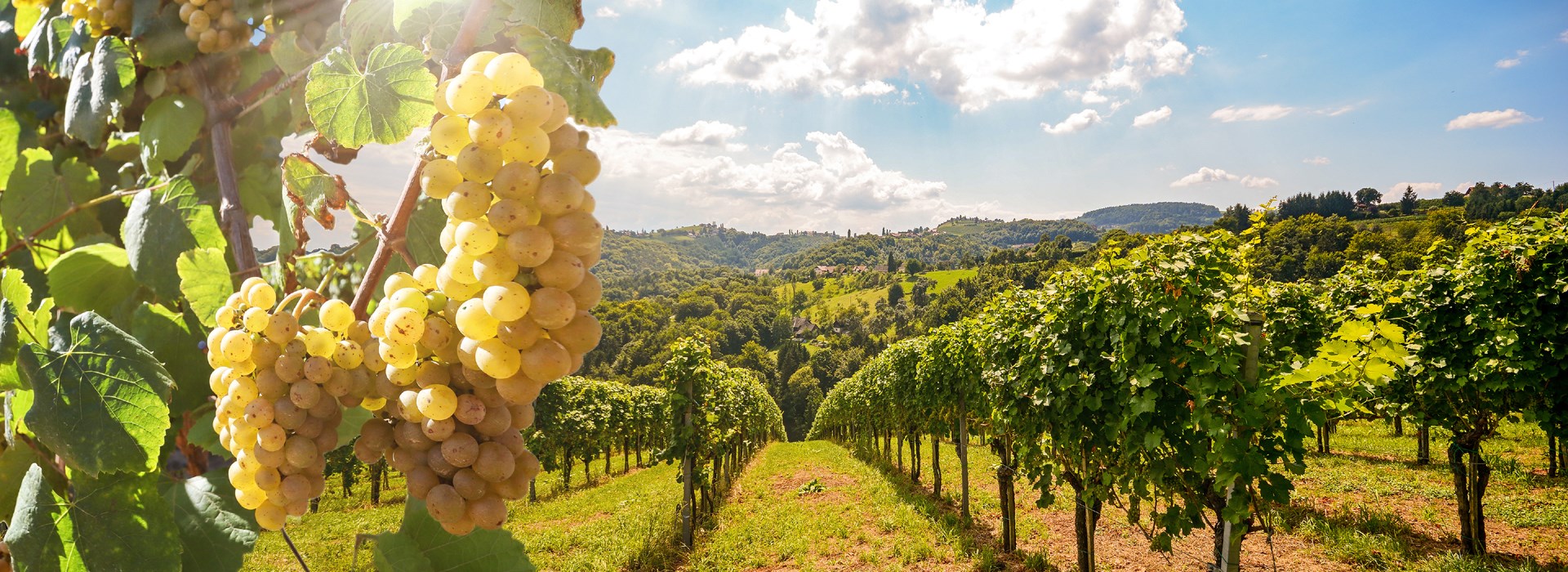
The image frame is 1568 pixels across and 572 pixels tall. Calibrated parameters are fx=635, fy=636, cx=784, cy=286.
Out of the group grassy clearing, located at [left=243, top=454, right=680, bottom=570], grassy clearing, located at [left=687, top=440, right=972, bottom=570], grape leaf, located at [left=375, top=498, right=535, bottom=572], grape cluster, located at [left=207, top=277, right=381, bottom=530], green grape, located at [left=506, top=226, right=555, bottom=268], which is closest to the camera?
green grape, located at [left=506, top=226, right=555, bottom=268]

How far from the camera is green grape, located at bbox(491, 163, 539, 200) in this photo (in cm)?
52

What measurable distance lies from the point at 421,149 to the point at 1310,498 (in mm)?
16764

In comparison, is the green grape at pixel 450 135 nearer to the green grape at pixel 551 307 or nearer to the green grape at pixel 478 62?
the green grape at pixel 478 62

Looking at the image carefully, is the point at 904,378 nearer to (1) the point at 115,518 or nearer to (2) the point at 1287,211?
(1) the point at 115,518

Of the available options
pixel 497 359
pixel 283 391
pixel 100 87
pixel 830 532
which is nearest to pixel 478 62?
pixel 497 359

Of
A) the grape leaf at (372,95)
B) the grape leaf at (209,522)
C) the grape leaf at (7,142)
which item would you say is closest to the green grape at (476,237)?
the grape leaf at (372,95)

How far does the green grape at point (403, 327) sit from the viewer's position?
1.82 feet

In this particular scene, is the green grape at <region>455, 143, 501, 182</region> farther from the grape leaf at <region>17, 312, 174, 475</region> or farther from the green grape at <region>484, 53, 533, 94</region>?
the grape leaf at <region>17, 312, 174, 475</region>

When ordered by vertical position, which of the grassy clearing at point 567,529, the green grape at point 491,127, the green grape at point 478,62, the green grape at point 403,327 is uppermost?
the green grape at point 478,62

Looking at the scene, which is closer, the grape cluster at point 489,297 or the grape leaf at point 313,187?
the grape cluster at point 489,297

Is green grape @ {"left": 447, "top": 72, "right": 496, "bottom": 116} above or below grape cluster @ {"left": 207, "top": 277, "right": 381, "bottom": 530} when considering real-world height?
above

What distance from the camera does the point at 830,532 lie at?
13.5 m

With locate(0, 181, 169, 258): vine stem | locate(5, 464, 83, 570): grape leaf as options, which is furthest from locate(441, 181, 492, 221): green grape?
locate(5, 464, 83, 570): grape leaf

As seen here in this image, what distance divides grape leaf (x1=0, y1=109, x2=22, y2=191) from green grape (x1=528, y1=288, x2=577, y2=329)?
1323 mm
